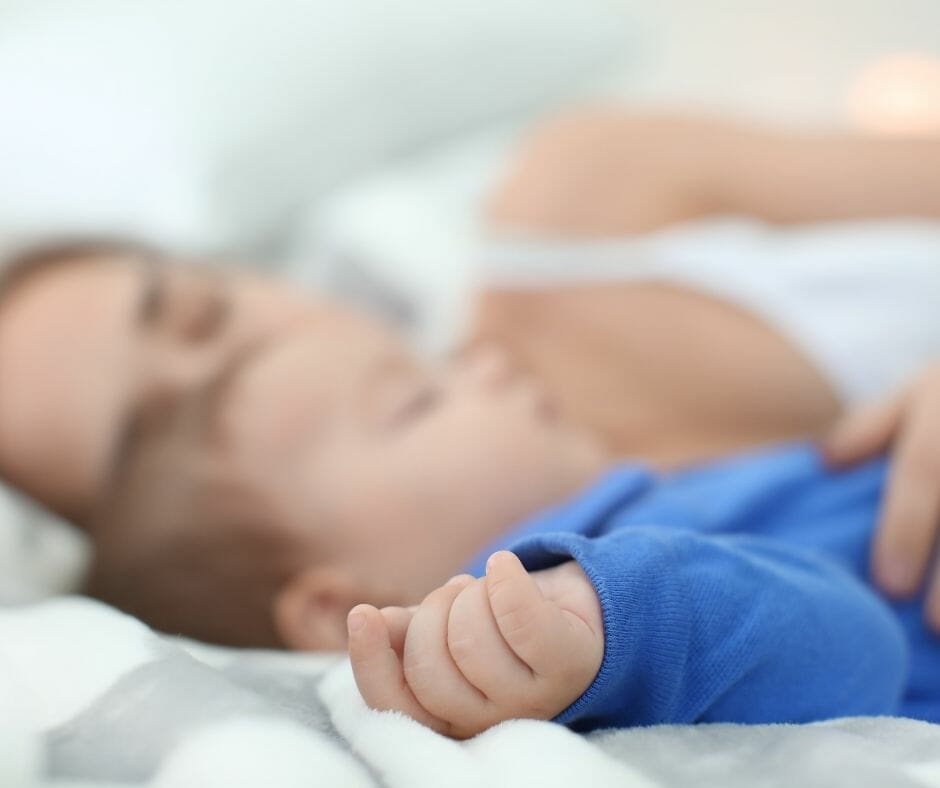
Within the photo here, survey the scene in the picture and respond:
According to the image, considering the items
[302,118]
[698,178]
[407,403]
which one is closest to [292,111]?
[302,118]

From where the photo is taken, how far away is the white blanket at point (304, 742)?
1.17ft

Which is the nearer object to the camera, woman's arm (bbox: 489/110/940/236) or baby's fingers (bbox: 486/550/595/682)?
baby's fingers (bbox: 486/550/595/682)

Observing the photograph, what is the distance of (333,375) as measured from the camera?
27.7 inches

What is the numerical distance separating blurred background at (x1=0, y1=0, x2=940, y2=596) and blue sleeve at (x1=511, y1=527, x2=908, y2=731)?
2.04 feet

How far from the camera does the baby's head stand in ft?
2.06

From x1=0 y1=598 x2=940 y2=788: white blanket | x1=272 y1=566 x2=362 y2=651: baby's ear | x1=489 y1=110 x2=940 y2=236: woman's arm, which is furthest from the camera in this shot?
x1=489 y1=110 x2=940 y2=236: woman's arm

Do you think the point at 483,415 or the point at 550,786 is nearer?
the point at 550,786

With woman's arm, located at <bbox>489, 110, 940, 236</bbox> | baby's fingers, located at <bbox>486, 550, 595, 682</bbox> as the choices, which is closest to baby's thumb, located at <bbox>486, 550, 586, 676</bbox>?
baby's fingers, located at <bbox>486, 550, 595, 682</bbox>

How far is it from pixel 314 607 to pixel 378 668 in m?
0.24

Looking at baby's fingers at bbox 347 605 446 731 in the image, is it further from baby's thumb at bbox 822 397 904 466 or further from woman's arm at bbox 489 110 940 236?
woman's arm at bbox 489 110 940 236

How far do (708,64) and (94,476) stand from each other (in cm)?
128

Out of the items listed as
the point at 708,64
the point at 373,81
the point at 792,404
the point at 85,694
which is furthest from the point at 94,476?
the point at 708,64

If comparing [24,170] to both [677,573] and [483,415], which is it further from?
[677,573]

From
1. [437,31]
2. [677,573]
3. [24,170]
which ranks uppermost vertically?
[437,31]
